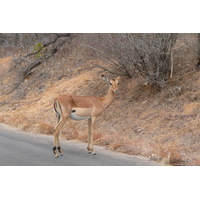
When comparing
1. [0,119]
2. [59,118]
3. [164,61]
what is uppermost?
[164,61]

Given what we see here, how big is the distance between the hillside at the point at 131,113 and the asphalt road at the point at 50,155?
0.60 m

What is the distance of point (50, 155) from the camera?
10.6m

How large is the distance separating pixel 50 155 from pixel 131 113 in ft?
19.5

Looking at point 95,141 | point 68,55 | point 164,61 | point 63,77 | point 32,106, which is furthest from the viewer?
point 68,55

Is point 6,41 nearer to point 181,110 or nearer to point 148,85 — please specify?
point 148,85

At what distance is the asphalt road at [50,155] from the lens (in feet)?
32.0

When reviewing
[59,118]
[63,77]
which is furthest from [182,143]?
[63,77]

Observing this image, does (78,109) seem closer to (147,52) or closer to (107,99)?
(107,99)

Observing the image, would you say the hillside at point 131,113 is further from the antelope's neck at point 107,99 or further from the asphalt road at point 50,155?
the antelope's neck at point 107,99

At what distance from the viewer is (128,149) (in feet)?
36.8

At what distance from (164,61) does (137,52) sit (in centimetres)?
121

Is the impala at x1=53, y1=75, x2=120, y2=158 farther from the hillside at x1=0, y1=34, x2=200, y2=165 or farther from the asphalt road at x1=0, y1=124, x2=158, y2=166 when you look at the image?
the hillside at x1=0, y1=34, x2=200, y2=165

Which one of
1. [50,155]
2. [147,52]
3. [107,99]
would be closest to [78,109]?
[107,99]

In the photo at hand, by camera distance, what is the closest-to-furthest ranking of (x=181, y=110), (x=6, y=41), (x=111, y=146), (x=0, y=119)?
1. (x=111, y=146)
2. (x=181, y=110)
3. (x=0, y=119)
4. (x=6, y=41)
